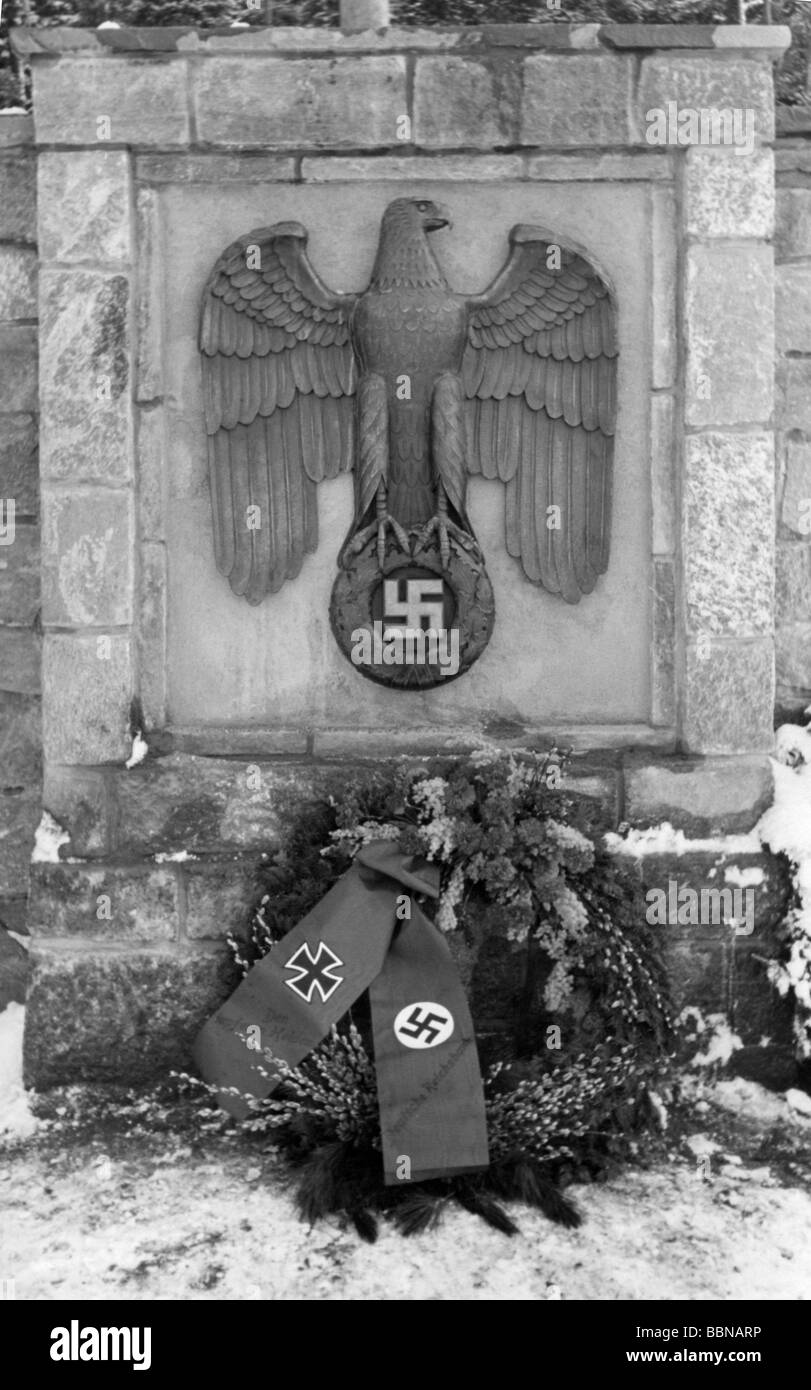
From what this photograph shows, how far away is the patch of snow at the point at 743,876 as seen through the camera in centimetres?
353

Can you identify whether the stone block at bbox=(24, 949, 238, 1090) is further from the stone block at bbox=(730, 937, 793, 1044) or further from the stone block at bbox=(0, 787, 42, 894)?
the stone block at bbox=(730, 937, 793, 1044)

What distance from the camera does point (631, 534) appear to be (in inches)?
143

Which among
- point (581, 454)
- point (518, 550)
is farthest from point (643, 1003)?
point (581, 454)

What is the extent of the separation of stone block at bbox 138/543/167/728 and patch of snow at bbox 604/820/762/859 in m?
1.34

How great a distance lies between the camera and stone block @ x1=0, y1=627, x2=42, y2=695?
3852mm

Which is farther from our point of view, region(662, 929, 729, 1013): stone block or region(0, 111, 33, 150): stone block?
region(0, 111, 33, 150): stone block

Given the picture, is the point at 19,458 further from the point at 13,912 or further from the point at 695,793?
the point at 695,793

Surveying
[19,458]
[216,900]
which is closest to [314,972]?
[216,900]

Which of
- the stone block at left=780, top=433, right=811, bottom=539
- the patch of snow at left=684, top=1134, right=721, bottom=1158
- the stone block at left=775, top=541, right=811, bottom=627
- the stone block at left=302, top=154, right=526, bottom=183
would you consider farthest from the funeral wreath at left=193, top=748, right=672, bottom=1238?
the stone block at left=302, top=154, right=526, bottom=183

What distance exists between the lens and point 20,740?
12.7 ft

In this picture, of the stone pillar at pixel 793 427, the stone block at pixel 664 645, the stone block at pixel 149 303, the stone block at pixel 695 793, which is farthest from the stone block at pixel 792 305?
the stone block at pixel 149 303

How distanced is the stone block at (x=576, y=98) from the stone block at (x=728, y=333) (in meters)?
0.43

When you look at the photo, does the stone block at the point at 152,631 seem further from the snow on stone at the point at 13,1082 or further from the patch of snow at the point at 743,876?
the patch of snow at the point at 743,876

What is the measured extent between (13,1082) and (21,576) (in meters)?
1.49
